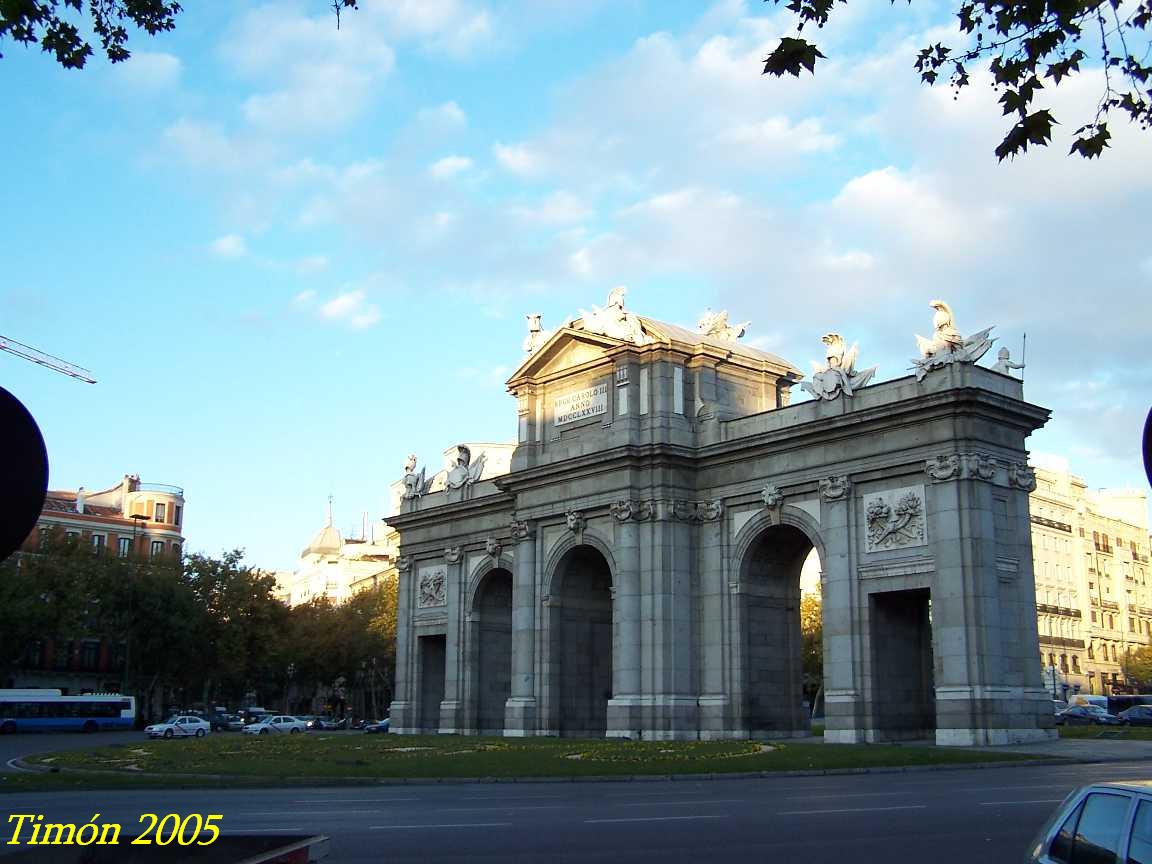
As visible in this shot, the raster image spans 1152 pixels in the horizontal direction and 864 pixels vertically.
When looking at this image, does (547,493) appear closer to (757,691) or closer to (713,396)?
(713,396)

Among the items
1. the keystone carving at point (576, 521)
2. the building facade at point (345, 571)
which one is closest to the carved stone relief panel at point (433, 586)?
the keystone carving at point (576, 521)

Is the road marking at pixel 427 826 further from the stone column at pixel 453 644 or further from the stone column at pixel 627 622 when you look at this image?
the stone column at pixel 453 644

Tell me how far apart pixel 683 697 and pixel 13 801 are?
28.2m

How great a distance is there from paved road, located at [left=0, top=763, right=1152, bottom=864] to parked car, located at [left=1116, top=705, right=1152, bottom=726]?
38541mm

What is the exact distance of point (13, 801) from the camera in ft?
78.6

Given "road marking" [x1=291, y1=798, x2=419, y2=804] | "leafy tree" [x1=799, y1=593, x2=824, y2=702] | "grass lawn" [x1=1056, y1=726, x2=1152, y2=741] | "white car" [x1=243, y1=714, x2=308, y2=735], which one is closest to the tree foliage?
"white car" [x1=243, y1=714, x2=308, y2=735]

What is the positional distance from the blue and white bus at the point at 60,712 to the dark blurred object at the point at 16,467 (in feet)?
265

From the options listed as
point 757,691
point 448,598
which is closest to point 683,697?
point 757,691

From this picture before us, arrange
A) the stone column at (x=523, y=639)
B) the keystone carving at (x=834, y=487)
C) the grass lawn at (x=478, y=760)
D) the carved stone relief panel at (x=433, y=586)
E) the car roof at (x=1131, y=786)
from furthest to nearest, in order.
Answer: the carved stone relief panel at (x=433, y=586)
the stone column at (x=523, y=639)
the keystone carving at (x=834, y=487)
the grass lawn at (x=478, y=760)
the car roof at (x=1131, y=786)

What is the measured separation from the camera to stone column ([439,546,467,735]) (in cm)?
5981

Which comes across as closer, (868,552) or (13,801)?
(13,801)

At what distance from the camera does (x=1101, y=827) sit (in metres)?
7.71

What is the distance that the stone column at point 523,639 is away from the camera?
52156mm

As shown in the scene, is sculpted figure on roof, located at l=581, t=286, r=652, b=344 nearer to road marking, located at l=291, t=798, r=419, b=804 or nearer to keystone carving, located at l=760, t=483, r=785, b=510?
keystone carving, located at l=760, t=483, r=785, b=510
